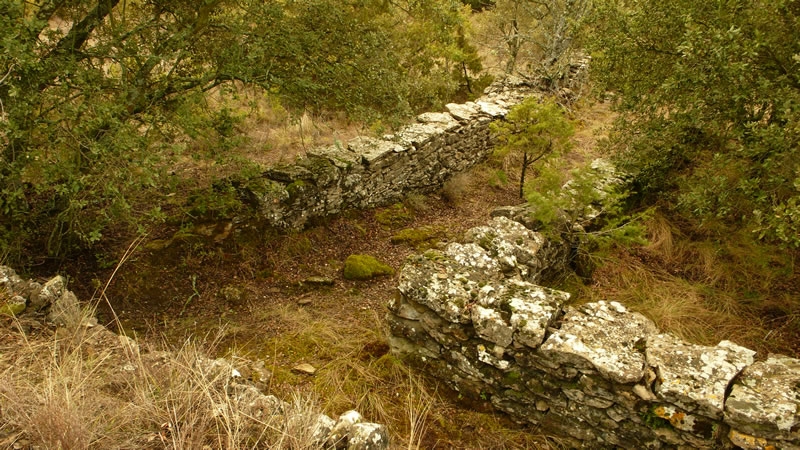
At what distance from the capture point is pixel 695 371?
3.41 meters

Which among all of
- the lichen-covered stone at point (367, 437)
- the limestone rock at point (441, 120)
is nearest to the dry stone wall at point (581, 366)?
the lichen-covered stone at point (367, 437)

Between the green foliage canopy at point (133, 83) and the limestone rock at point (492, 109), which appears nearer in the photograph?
the green foliage canopy at point (133, 83)

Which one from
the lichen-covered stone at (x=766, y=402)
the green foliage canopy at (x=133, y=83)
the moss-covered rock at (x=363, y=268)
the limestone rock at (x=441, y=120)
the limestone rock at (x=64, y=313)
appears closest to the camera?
the lichen-covered stone at (x=766, y=402)

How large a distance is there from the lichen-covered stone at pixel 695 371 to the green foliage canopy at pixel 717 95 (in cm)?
164

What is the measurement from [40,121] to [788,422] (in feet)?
22.5

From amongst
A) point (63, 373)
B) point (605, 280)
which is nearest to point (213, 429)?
point (63, 373)

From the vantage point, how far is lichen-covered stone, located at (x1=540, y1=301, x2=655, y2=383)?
11.5 feet

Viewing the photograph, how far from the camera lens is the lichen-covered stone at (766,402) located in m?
3.03

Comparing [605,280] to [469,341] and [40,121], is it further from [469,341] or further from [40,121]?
[40,121]

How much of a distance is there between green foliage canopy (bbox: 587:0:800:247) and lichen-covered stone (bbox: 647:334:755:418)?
5.37 ft

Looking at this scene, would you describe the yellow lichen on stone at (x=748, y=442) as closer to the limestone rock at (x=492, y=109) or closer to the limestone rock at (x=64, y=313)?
the limestone rock at (x=64, y=313)

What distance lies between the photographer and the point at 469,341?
4.18m

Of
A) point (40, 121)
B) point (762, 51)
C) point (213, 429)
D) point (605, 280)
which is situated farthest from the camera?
point (605, 280)

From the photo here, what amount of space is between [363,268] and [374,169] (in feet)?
7.01
